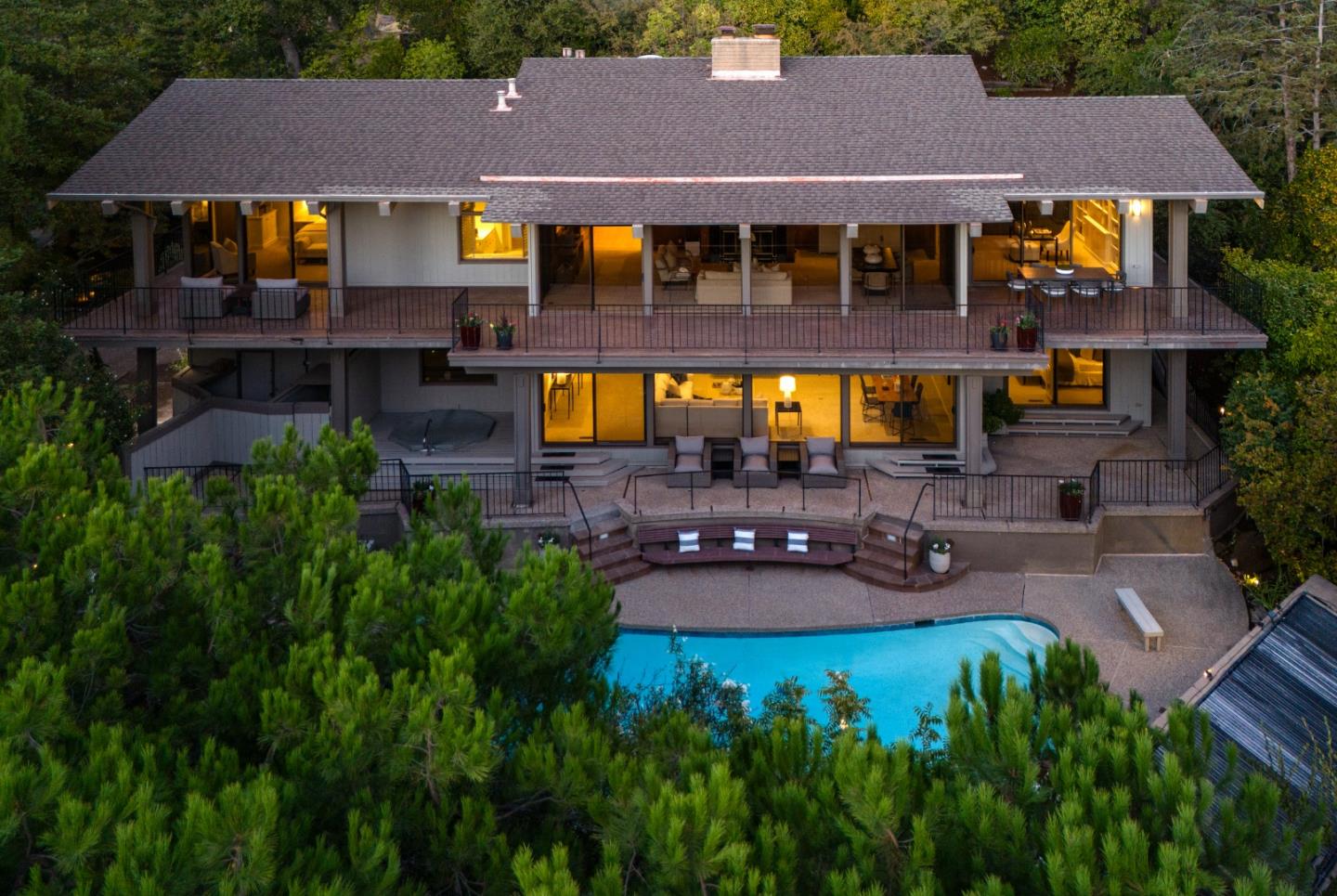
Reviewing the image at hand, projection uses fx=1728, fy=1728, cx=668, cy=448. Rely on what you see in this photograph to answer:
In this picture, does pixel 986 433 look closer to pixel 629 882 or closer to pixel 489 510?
pixel 489 510

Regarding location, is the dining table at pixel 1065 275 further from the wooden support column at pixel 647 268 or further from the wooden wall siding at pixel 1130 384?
the wooden support column at pixel 647 268

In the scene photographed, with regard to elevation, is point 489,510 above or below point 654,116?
below

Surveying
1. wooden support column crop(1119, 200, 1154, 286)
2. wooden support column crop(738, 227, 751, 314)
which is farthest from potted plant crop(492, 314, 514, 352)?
wooden support column crop(1119, 200, 1154, 286)

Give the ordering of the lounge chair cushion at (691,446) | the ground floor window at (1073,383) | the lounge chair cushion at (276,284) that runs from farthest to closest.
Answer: the ground floor window at (1073,383) < the lounge chair cushion at (276,284) < the lounge chair cushion at (691,446)

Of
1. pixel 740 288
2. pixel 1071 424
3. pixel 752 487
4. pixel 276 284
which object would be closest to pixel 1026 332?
pixel 1071 424

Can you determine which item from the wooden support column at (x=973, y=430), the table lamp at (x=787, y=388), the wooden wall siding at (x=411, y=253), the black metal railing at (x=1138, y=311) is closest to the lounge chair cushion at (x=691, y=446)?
the table lamp at (x=787, y=388)

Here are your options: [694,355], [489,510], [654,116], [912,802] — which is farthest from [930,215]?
[912,802]
